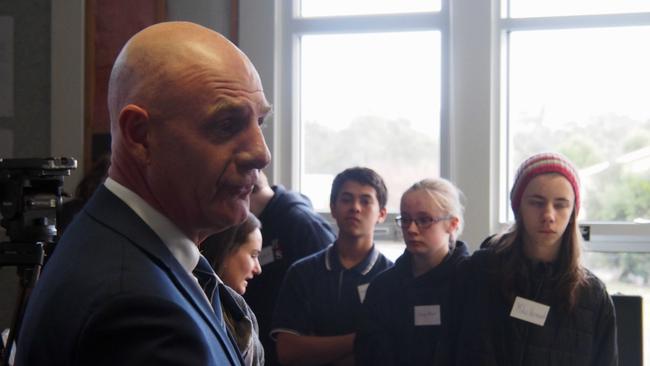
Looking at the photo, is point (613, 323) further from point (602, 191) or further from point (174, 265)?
point (174, 265)

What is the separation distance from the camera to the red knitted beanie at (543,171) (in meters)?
2.69

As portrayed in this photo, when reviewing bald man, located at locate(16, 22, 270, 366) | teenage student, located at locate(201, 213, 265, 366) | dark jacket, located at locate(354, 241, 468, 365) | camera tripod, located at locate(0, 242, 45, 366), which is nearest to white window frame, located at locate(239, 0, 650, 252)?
dark jacket, located at locate(354, 241, 468, 365)

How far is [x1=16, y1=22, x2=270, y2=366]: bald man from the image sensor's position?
0.73m

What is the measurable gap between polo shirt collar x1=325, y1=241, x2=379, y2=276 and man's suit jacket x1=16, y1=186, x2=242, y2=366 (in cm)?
233

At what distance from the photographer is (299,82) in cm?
450

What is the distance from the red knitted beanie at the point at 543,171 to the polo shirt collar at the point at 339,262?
678mm

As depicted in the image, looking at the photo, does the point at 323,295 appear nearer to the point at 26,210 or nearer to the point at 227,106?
the point at 26,210

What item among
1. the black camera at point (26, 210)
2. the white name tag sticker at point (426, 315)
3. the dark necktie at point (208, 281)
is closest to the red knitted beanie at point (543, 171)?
the white name tag sticker at point (426, 315)

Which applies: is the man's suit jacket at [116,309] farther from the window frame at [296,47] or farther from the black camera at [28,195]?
the window frame at [296,47]

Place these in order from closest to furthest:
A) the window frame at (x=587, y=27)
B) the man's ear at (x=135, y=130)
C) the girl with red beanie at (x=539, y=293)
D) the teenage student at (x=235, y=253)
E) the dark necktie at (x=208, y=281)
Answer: the man's ear at (x=135, y=130) < the dark necktie at (x=208, y=281) < the teenage student at (x=235, y=253) < the girl with red beanie at (x=539, y=293) < the window frame at (x=587, y=27)

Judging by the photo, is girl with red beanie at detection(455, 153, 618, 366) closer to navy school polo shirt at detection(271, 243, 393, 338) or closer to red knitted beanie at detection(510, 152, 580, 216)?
red knitted beanie at detection(510, 152, 580, 216)

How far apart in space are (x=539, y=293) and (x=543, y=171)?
421mm

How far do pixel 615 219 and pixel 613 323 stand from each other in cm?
168

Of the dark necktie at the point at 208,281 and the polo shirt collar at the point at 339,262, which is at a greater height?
the dark necktie at the point at 208,281
